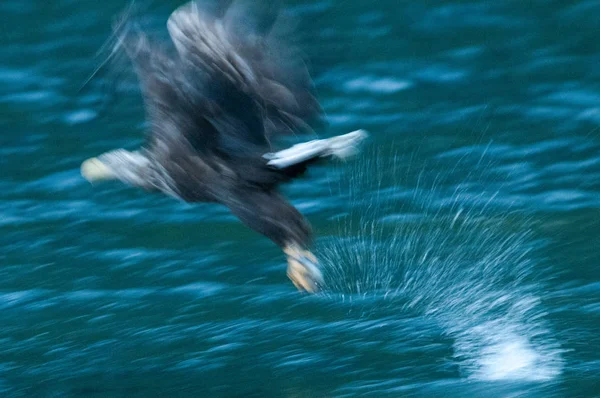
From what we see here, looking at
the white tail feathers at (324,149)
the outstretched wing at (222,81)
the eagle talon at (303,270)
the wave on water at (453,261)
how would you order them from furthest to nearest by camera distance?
the wave on water at (453,261)
the eagle talon at (303,270)
the outstretched wing at (222,81)
the white tail feathers at (324,149)

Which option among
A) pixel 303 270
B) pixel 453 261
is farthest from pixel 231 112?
pixel 453 261

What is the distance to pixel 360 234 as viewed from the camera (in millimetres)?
6957

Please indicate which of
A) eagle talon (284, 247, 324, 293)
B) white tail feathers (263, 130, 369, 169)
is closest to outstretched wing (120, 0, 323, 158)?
white tail feathers (263, 130, 369, 169)

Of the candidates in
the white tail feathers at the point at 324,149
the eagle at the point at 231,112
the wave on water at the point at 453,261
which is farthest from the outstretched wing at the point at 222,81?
the wave on water at the point at 453,261

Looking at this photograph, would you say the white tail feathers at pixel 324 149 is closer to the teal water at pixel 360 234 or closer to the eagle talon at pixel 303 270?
the eagle talon at pixel 303 270

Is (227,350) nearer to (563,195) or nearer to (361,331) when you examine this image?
(361,331)

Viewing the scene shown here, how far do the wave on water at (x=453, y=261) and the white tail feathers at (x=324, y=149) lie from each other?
210cm

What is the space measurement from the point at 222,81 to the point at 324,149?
40 cm

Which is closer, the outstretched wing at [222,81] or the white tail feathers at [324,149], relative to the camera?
the white tail feathers at [324,149]

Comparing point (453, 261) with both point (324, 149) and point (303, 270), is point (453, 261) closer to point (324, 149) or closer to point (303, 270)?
point (303, 270)

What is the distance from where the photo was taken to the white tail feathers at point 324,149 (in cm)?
427

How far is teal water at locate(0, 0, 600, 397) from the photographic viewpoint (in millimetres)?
6695

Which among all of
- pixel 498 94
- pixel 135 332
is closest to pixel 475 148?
pixel 498 94

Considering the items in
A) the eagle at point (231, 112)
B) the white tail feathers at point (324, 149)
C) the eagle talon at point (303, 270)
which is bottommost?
the eagle talon at point (303, 270)
